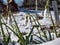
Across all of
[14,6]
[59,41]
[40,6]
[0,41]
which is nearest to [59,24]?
[0,41]

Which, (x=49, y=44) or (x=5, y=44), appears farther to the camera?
(x=5, y=44)

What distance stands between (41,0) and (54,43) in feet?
28.0

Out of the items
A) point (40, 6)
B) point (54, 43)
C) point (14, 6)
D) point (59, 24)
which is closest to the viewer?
point (54, 43)

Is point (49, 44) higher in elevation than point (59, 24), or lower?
higher

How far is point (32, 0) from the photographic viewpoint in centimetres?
946

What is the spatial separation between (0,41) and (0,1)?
7.22 m

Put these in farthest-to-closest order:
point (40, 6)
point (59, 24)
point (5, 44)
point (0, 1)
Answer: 1. point (40, 6)
2. point (0, 1)
3. point (59, 24)
4. point (5, 44)

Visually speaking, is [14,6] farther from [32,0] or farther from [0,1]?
[32,0]

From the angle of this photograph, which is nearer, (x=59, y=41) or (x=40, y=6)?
(x=59, y=41)

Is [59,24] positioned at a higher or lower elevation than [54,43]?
lower

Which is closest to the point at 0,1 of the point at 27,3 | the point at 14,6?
the point at 27,3

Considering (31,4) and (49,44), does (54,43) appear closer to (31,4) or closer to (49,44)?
(49,44)

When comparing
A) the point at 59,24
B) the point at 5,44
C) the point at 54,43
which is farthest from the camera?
the point at 59,24

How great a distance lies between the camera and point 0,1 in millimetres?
8391
